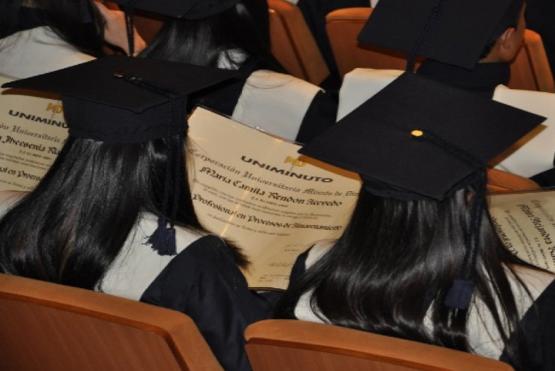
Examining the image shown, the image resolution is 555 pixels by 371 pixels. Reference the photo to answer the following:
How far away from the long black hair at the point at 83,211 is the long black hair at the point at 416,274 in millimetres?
535

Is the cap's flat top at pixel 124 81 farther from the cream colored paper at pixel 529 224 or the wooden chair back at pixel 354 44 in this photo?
the wooden chair back at pixel 354 44

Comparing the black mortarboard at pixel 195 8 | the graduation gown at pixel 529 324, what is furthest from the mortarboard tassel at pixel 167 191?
the black mortarboard at pixel 195 8

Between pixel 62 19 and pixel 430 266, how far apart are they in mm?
1934

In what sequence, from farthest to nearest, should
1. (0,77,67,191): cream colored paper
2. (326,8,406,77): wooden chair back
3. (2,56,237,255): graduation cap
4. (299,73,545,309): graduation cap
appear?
(326,8,406,77): wooden chair back → (0,77,67,191): cream colored paper → (2,56,237,255): graduation cap → (299,73,545,309): graduation cap

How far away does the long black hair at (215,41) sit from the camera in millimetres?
3281

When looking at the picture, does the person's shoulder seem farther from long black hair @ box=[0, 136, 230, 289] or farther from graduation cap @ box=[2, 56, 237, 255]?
long black hair @ box=[0, 136, 230, 289]

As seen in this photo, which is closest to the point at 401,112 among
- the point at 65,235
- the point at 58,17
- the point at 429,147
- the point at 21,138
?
the point at 429,147

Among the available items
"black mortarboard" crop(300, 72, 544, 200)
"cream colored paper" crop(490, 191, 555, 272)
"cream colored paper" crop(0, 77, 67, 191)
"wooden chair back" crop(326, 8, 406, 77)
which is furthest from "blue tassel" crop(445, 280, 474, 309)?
"wooden chair back" crop(326, 8, 406, 77)

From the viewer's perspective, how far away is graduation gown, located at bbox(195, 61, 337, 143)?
3.13 m

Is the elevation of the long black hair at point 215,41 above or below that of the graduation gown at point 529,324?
above

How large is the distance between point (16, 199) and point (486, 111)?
3.85 ft

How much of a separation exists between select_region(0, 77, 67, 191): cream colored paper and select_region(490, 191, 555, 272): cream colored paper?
1259 mm

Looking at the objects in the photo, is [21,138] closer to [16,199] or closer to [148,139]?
[16,199]

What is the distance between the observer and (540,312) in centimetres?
195
